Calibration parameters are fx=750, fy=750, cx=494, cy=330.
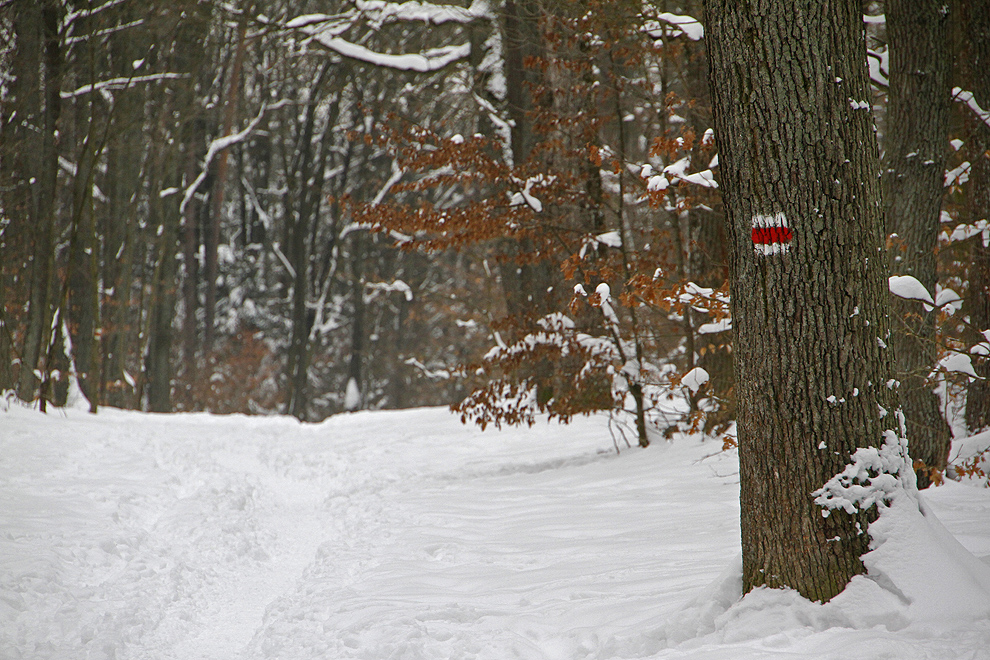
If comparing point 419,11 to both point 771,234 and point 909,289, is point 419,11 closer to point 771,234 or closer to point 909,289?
point 909,289

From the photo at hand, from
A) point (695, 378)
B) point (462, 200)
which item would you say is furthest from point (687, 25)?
point (462, 200)

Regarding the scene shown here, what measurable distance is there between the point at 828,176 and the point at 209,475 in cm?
707

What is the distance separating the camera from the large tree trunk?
19.5 feet

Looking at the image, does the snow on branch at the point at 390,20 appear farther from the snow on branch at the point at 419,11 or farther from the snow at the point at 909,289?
the snow at the point at 909,289

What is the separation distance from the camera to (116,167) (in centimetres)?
1739

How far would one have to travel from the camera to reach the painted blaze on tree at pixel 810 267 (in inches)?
120

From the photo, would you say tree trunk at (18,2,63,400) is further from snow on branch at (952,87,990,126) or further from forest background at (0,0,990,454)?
snow on branch at (952,87,990,126)

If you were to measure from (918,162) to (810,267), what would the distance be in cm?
379

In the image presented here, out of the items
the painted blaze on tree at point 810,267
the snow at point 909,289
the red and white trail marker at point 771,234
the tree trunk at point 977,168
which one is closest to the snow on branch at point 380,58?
the tree trunk at point 977,168

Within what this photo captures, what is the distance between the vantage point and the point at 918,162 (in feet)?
19.7

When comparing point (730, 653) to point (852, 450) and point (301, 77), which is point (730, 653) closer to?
point (852, 450)

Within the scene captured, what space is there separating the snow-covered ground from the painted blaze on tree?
29 cm

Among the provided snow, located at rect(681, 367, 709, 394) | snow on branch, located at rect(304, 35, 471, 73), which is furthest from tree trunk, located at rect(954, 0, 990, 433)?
snow on branch, located at rect(304, 35, 471, 73)

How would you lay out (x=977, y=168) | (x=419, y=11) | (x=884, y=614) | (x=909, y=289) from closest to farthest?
(x=884, y=614)
(x=909, y=289)
(x=977, y=168)
(x=419, y=11)
